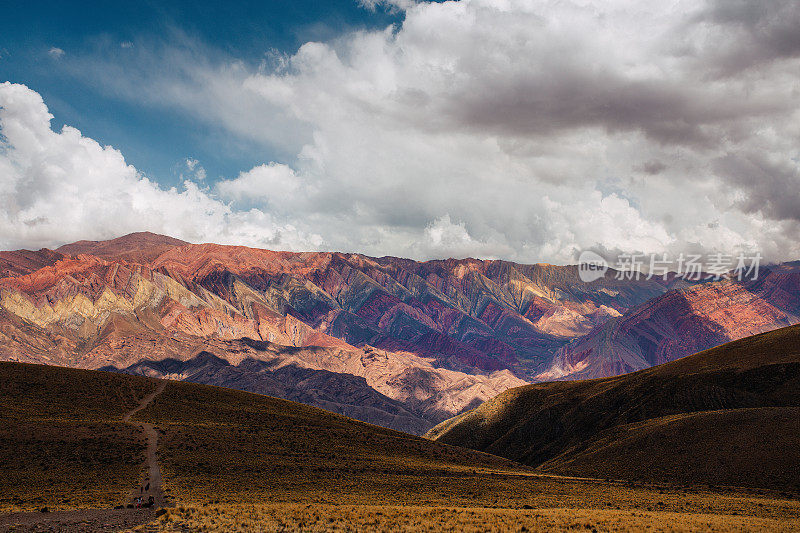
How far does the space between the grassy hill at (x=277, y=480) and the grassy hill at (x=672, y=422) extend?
17.5 m

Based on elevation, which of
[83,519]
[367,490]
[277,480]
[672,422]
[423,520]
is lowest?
[277,480]

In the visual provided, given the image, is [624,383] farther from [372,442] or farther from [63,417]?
[63,417]

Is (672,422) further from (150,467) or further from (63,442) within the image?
(63,442)

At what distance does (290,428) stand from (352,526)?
189ft

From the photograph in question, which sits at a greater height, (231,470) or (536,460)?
(231,470)

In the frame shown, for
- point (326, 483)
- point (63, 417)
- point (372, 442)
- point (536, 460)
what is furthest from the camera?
point (536, 460)

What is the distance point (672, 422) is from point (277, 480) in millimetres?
78415

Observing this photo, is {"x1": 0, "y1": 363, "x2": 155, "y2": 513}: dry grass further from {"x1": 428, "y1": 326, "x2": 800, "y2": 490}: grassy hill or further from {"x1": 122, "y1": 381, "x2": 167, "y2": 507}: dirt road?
{"x1": 428, "y1": 326, "x2": 800, "y2": 490}: grassy hill

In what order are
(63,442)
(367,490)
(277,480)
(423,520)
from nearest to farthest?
(423,520) < (367,490) < (277,480) < (63,442)

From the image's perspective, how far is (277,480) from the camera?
5619 centimetres

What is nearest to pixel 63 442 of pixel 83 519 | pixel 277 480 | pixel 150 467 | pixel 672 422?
pixel 150 467

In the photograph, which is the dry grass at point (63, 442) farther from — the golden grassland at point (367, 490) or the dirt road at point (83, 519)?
the golden grassland at point (367, 490)

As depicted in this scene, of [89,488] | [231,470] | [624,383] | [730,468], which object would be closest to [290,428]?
[231,470]

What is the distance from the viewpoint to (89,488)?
157 feet
